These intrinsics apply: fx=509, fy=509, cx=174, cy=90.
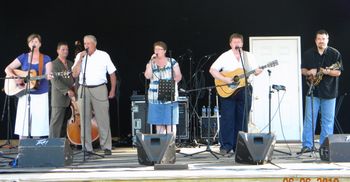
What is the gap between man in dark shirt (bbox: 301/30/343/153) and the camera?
6699mm

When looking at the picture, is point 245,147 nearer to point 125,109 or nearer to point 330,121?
point 330,121

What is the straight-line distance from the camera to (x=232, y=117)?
21.9 feet

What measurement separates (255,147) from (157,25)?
4.45 meters

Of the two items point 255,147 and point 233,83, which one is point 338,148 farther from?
point 233,83

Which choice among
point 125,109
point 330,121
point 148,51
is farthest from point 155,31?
point 330,121

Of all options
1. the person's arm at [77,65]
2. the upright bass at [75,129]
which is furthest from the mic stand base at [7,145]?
the person's arm at [77,65]

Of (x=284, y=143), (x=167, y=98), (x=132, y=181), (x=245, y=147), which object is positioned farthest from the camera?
(x=284, y=143)

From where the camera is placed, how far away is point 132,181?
4777 millimetres

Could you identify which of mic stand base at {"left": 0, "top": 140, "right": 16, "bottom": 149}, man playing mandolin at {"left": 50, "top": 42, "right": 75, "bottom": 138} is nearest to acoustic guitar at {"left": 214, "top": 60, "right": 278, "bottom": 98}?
man playing mandolin at {"left": 50, "top": 42, "right": 75, "bottom": 138}

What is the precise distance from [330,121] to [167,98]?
2.24m

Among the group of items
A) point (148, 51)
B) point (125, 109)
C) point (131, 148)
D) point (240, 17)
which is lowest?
point (131, 148)

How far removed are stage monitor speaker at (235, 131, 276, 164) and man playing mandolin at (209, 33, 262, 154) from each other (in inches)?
36.3

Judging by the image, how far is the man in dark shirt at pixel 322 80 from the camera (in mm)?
6699

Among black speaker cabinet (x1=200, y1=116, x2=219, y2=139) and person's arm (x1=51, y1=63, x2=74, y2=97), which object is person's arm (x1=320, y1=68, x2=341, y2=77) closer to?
black speaker cabinet (x1=200, y1=116, x2=219, y2=139)
